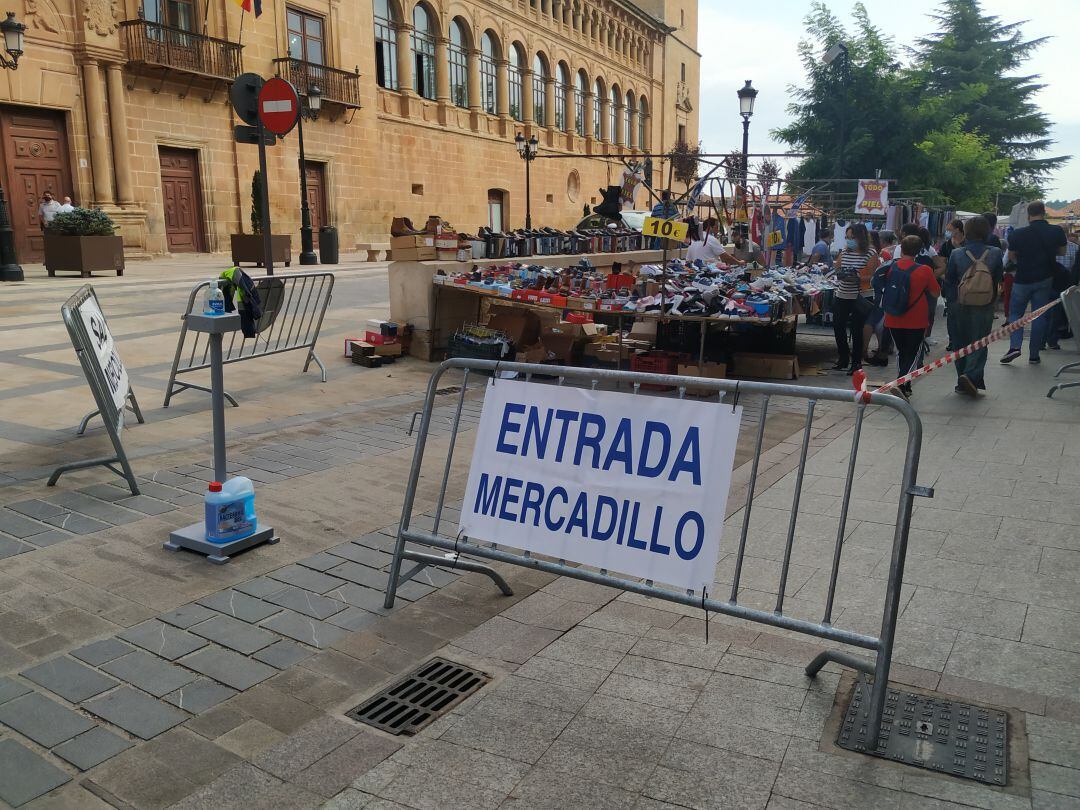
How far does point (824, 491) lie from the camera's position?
20.2 feet

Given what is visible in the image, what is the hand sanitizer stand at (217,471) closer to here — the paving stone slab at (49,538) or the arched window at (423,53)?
the paving stone slab at (49,538)

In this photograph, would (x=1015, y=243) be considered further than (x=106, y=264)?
No

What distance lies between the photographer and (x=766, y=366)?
10.8 meters

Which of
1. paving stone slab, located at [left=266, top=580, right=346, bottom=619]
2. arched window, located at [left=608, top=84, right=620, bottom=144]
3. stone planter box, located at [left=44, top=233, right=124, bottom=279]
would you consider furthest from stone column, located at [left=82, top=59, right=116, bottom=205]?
arched window, located at [left=608, top=84, right=620, bottom=144]

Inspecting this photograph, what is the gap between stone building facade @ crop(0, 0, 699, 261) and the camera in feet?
73.3

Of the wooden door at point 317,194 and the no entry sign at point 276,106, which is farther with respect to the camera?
the wooden door at point 317,194

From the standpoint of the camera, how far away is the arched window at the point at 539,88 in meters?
46.1

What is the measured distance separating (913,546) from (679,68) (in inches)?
2825

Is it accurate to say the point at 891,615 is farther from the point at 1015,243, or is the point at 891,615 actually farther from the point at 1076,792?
the point at 1015,243

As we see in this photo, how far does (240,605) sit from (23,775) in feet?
4.48

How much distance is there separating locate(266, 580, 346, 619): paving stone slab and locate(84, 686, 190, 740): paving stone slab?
2.91 feet

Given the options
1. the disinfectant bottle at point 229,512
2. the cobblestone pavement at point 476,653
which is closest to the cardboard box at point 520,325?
the cobblestone pavement at point 476,653

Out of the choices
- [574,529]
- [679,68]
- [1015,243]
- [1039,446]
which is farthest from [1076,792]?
[679,68]

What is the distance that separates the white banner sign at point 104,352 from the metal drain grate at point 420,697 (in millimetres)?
3333
